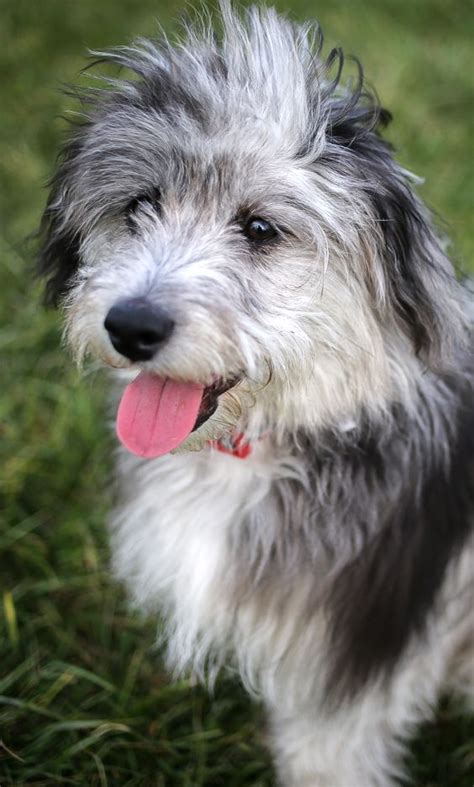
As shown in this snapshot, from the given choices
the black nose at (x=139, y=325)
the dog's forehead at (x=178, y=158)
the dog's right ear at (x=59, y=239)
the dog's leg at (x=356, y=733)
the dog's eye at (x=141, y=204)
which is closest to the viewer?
the black nose at (x=139, y=325)

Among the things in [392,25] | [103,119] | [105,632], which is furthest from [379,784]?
[392,25]

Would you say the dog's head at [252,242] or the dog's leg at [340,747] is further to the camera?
the dog's leg at [340,747]

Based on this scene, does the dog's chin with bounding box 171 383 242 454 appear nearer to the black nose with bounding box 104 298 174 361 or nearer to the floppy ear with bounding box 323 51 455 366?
the black nose with bounding box 104 298 174 361

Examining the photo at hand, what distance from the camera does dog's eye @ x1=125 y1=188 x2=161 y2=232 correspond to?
183cm

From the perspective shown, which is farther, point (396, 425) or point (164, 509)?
point (164, 509)

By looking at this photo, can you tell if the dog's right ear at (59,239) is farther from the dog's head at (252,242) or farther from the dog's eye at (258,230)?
the dog's eye at (258,230)

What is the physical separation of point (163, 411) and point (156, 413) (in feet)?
0.06

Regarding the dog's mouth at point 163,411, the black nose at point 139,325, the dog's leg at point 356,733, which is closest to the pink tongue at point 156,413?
the dog's mouth at point 163,411

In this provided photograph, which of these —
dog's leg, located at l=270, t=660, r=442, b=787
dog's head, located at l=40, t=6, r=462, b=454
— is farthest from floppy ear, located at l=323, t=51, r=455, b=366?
dog's leg, located at l=270, t=660, r=442, b=787

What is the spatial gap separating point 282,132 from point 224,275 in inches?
12.8

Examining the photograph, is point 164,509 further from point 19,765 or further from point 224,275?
point 19,765

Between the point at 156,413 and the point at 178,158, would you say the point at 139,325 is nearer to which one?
the point at 156,413

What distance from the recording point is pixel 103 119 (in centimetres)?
185

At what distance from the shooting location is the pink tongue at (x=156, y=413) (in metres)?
1.75
